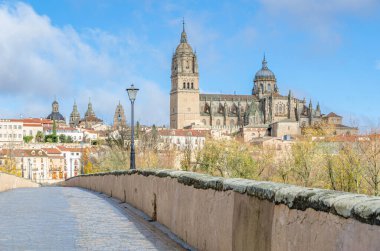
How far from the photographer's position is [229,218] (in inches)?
332

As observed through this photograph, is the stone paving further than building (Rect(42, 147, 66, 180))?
No

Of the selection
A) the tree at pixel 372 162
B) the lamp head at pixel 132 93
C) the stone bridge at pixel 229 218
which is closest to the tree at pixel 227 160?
the tree at pixel 372 162

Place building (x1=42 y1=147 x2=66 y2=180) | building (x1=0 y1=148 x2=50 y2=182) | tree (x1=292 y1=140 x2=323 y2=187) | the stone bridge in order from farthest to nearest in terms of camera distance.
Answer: building (x1=42 y1=147 x2=66 y2=180) → building (x1=0 y1=148 x2=50 y2=182) → tree (x1=292 y1=140 x2=323 y2=187) → the stone bridge

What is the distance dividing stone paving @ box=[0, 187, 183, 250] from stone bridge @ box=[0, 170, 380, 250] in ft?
0.06

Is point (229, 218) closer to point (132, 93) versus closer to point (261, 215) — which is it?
point (261, 215)

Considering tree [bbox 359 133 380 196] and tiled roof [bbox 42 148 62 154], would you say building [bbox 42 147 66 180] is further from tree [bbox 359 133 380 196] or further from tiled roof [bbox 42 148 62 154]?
Result: tree [bbox 359 133 380 196]

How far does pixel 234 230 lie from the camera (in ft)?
26.7

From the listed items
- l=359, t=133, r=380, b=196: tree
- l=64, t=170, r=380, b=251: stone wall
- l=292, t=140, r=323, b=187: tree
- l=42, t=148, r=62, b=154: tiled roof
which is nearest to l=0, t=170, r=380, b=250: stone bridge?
l=64, t=170, r=380, b=251: stone wall

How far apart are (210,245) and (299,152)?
53.7m

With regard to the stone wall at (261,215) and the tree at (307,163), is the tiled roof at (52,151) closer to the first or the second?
the tree at (307,163)

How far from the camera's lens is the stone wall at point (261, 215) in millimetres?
4840

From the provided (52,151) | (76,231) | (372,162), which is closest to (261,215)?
(76,231)

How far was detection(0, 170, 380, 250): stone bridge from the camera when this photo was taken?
4973 mm

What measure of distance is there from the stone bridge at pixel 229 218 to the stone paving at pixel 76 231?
0.02 m
